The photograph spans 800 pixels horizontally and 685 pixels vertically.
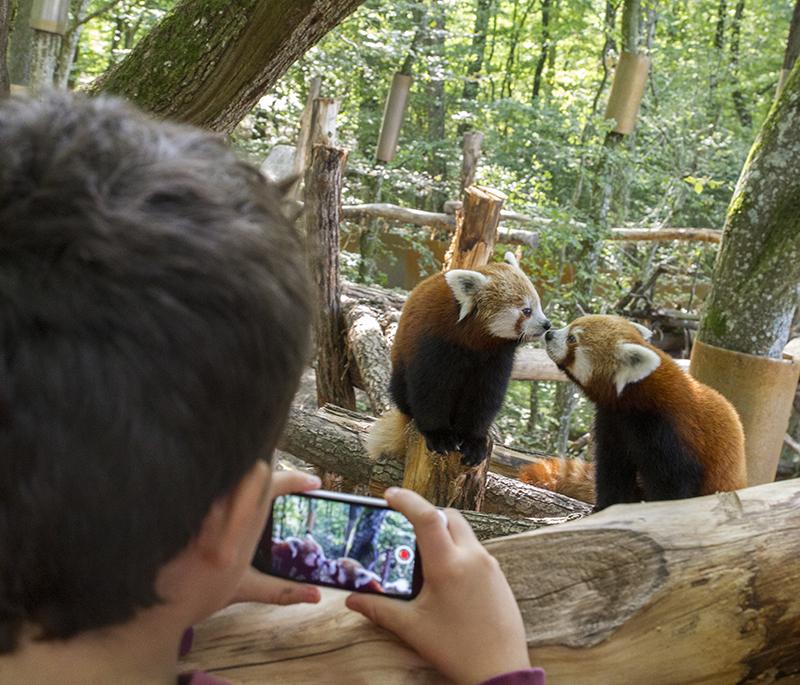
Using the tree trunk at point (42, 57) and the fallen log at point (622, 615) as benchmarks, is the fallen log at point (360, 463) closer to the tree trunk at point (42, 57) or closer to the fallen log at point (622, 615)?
the fallen log at point (622, 615)

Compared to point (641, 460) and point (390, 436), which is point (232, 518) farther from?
point (390, 436)

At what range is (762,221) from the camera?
2.59 metres

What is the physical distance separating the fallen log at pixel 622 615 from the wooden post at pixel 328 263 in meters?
2.74

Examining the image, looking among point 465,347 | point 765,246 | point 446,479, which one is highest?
point 765,246

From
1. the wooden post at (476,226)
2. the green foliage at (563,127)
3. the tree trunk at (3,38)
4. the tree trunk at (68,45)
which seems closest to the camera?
the tree trunk at (3,38)

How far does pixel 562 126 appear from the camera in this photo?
679 cm

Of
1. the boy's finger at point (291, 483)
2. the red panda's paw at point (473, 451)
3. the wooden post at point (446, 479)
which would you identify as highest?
the boy's finger at point (291, 483)

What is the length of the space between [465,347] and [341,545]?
192cm

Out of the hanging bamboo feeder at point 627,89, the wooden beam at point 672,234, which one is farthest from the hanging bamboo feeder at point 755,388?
the hanging bamboo feeder at point 627,89

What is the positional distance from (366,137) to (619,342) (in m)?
7.50

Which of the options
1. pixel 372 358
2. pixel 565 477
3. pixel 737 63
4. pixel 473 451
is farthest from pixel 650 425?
pixel 737 63

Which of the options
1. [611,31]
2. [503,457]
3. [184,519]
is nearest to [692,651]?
[184,519]

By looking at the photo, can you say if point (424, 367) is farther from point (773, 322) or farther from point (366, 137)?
point (366, 137)

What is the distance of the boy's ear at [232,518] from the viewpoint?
620mm
